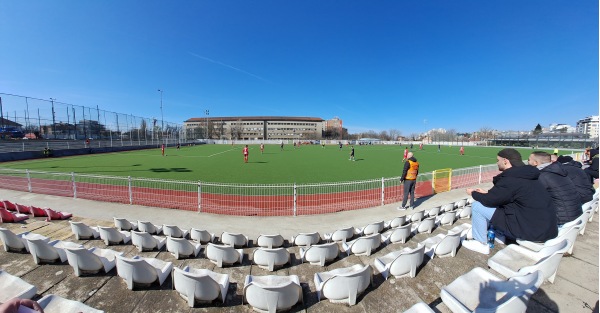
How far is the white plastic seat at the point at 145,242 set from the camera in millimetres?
4797

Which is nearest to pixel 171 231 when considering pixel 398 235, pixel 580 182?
pixel 398 235

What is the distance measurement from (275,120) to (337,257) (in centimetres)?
15541

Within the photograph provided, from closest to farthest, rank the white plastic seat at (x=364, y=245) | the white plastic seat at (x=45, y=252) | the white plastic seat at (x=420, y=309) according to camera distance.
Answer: the white plastic seat at (x=420, y=309) < the white plastic seat at (x=45, y=252) < the white plastic seat at (x=364, y=245)

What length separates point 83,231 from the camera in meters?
5.52

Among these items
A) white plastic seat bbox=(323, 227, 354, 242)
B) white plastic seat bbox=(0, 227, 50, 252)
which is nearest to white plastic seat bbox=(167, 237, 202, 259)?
white plastic seat bbox=(0, 227, 50, 252)

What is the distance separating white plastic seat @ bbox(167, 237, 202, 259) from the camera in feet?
14.8

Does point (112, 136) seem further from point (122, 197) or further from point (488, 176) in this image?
point (488, 176)

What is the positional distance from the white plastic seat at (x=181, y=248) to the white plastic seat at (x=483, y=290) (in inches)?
170

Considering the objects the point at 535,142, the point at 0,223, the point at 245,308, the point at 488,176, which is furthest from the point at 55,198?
the point at 535,142

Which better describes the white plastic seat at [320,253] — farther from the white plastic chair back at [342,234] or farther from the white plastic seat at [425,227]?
the white plastic seat at [425,227]

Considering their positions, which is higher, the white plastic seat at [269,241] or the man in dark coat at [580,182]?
the man in dark coat at [580,182]

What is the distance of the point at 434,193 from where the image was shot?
11.7 meters

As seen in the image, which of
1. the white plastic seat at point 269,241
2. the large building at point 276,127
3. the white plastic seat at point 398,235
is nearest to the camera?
the white plastic seat at point 398,235

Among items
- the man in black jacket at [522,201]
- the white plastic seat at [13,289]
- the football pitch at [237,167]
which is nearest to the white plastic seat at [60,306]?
the white plastic seat at [13,289]
